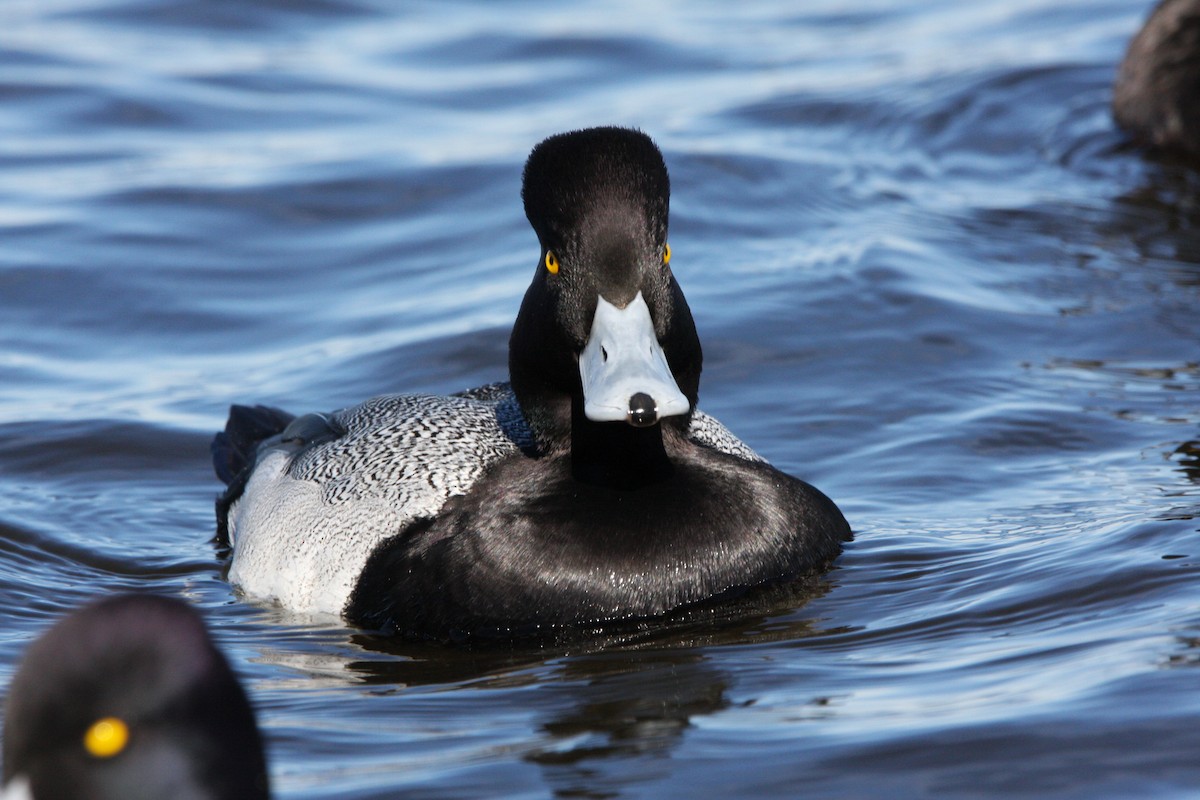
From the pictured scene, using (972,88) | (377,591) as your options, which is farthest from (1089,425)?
(972,88)

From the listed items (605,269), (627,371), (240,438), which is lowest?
(240,438)

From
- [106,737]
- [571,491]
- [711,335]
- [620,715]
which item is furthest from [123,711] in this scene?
[711,335]

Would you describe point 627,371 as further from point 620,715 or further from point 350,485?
A: point 350,485

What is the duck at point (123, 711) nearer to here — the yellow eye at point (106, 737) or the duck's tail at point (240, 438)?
the yellow eye at point (106, 737)

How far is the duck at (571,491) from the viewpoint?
19.7ft

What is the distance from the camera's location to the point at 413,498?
266 inches

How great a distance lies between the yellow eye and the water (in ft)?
4.52

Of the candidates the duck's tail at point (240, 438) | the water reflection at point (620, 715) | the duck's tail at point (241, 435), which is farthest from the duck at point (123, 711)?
the duck's tail at point (241, 435)

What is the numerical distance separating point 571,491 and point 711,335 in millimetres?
3948

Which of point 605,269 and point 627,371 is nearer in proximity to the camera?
point 627,371

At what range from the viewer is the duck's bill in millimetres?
5645

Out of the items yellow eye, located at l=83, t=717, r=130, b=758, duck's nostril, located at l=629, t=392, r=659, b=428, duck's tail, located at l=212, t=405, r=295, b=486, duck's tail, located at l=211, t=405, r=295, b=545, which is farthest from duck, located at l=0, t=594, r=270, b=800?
duck's tail, located at l=212, t=405, r=295, b=486

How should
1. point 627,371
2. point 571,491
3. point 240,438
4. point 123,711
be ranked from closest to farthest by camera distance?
1. point 123,711
2. point 627,371
3. point 571,491
4. point 240,438

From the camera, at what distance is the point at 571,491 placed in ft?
21.5
